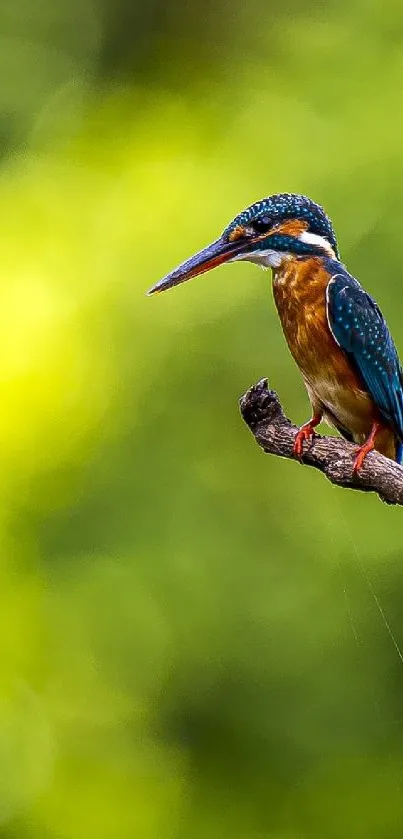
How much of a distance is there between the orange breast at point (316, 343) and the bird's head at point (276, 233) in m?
0.03

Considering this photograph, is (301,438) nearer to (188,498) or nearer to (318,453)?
(318,453)

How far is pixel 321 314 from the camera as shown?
197cm

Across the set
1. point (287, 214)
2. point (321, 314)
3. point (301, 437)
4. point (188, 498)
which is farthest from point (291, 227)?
point (188, 498)

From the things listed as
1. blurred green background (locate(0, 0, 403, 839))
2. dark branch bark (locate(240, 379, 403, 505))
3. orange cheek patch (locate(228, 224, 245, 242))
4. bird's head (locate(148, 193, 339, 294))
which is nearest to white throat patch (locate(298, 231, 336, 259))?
bird's head (locate(148, 193, 339, 294))

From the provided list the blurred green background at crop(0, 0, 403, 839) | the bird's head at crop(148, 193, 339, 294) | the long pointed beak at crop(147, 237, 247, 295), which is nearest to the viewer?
the long pointed beak at crop(147, 237, 247, 295)

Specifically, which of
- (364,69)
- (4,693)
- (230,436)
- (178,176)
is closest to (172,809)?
(4,693)

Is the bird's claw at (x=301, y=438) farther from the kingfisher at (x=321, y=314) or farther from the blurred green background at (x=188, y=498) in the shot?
the blurred green background at (x=188, y=498)

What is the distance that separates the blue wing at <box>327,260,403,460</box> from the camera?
77.5 inches

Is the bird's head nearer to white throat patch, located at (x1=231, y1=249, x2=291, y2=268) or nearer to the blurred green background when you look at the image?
white throat patch, located at (x1=231, y1=249, x2=291, y2=268)

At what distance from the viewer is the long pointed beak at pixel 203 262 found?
1.68 metres

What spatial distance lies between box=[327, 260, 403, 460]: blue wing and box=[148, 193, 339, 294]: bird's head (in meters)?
0.05

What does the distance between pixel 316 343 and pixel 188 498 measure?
10.9 feet

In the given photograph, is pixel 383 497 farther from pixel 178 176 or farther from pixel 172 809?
pixel 172 809

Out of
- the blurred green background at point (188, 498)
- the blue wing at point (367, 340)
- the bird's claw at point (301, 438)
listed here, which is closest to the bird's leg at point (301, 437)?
the bird's claw at point (301, 438)
